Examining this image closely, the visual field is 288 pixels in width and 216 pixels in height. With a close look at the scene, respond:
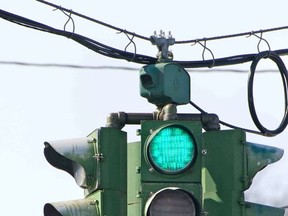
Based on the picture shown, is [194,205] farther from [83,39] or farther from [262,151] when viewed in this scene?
[83,39]

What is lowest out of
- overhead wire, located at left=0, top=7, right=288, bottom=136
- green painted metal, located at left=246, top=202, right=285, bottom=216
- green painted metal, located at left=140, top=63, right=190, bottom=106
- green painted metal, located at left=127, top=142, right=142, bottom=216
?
green painted metal, located at left=246, top=202, right=285, bottom=216

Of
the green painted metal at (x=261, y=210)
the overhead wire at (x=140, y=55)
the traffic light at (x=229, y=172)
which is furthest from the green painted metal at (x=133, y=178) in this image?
the overhead wire at (x=140, y=55)

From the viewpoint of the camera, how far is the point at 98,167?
330 inches

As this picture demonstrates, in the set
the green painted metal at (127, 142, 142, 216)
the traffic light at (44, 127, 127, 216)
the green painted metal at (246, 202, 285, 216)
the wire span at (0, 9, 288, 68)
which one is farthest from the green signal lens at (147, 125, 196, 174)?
the wire span at (0, 9, 288, 68)

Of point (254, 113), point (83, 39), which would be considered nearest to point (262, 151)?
point (254, 113)

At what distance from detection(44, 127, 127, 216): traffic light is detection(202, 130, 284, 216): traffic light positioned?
1.91ft

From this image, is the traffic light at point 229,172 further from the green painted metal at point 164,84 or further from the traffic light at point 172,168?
the traffic light at point 172,168

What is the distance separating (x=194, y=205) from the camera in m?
8.12

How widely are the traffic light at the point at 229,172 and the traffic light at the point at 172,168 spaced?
1.39 ft

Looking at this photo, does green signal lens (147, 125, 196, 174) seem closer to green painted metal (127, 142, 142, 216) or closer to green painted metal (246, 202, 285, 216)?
green painted metal (127, 142, 142, 216)

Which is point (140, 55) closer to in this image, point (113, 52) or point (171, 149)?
point (113, 52)

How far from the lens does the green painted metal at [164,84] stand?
8.66 metres

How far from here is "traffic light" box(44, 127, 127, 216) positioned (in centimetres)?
834

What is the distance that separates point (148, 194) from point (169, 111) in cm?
66
